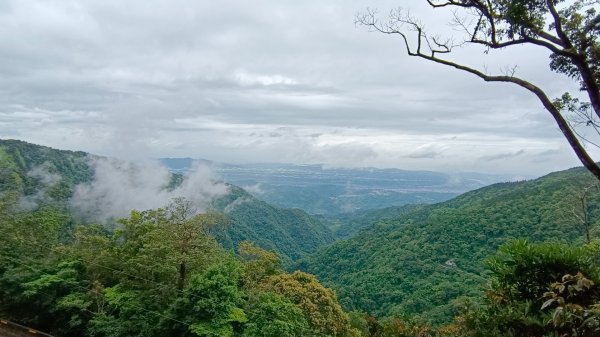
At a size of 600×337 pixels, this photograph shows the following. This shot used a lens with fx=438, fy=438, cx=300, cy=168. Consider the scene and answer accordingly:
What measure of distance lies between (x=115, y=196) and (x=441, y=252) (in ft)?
320

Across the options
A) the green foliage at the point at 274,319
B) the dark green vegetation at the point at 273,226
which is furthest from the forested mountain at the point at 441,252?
the dark green vegetation at the point at 273,226

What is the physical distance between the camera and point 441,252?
225 feet

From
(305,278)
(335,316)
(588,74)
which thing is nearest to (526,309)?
(588,74)

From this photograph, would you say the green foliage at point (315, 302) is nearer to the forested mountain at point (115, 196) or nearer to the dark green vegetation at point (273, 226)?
the forested mountain at point (115, 196)

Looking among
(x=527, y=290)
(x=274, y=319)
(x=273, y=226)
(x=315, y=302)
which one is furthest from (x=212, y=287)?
(x=273, y=226)

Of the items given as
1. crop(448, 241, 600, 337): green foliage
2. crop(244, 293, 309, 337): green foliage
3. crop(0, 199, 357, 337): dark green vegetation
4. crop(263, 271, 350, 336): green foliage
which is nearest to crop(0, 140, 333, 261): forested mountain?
crop(0, 199, 357, 337): dark green vegetation

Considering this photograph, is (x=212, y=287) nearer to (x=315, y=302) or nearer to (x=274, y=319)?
(x=274, y=319)

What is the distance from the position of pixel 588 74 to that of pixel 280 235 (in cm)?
14716

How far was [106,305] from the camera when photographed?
50.5 feet

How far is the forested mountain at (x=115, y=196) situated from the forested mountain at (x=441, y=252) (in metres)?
25.3

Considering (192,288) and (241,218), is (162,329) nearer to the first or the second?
(192,288)

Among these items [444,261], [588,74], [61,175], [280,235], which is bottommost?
[280,235]

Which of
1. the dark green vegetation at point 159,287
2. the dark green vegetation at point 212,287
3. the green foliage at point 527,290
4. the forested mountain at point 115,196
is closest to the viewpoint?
the green foliage at point 527,290

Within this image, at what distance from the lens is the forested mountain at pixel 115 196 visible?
85.0 meters
